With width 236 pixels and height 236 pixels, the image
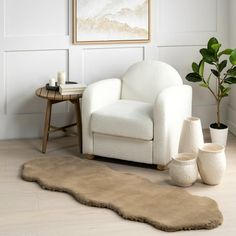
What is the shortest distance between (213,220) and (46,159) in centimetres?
161

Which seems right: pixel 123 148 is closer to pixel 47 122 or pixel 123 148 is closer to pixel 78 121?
pixel 78 121

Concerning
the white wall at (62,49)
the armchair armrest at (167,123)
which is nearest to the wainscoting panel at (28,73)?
the white wall at (62,49)

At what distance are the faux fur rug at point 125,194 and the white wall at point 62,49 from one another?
0.81 meters

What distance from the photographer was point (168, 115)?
13.0ft

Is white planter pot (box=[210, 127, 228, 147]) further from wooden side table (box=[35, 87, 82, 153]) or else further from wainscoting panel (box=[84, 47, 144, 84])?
wooden side table (box=[35, 87, 82, 153])

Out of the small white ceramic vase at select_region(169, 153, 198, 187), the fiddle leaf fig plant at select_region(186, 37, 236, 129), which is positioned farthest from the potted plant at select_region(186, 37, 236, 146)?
the small white ceramic vase at select_region(169, 153, 198, 187)

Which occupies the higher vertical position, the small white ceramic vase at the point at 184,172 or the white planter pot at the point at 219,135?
the white planter pot at the point at 219,135

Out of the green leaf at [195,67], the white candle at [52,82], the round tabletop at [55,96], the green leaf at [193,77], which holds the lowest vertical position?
the round tabletop at [55,96]

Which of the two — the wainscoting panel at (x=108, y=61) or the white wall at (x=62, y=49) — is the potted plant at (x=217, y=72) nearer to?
the white wall at (x=62, y=49)

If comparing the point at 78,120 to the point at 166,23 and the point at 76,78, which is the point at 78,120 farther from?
the point at 166,23

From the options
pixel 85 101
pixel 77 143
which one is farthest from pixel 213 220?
pixel 77 143

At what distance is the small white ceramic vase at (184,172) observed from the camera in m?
3.68

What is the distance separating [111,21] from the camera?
15.8 feet

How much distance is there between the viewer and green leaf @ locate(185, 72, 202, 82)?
471cm
